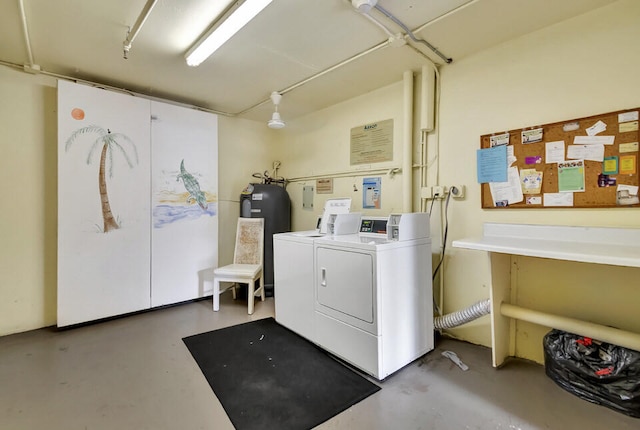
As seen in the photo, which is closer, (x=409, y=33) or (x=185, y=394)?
(x=185, y=394)

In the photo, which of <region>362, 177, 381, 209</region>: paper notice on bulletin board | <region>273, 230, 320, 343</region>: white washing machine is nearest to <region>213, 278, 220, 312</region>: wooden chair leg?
<region>273, 230, 320, 343</region>: white washing machine

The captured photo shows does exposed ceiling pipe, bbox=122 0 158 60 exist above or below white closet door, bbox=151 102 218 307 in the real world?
above

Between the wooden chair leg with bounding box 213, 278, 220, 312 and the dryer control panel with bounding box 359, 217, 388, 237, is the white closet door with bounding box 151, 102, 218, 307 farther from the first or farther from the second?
the dryer control panel with bounding box 359, 217, 388, 237

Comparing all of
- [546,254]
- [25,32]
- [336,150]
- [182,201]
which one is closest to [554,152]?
[546,254]

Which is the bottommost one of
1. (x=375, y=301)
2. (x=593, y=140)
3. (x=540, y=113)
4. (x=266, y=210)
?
(x=375, y=301)

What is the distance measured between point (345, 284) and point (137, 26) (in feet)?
7.80

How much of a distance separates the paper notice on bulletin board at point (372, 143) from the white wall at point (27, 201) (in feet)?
10.2

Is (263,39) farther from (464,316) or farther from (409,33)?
(464,316)

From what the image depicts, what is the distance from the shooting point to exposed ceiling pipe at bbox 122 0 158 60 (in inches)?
70.6

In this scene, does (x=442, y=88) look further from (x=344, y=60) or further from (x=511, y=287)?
A: (x=511, y=287)

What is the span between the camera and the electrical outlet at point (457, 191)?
2.46 meters

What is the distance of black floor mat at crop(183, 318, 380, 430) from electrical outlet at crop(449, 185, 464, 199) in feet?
5.53

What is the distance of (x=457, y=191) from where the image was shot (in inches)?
97.3

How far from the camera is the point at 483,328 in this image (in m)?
2.37
